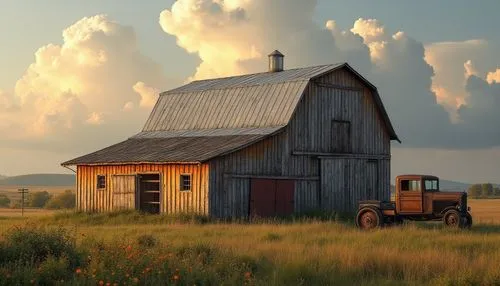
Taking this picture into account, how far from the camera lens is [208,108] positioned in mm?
39750

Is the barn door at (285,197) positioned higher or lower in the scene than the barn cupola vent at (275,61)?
lower

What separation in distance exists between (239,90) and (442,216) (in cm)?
1394

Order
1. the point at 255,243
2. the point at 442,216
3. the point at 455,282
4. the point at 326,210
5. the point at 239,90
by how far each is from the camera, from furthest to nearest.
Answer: the point at 239,90 → the point at 326,210 → the point at 442,216 → the point at 255,243 → the point at 455,282

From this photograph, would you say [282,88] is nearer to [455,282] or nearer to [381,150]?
[381,150]

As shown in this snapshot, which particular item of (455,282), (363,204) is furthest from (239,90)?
(455,282)

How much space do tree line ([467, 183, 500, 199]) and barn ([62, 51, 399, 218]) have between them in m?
78.2

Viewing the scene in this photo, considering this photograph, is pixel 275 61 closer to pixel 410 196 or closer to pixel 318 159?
pixel 318 159

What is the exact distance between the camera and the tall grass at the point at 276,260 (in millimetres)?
13852

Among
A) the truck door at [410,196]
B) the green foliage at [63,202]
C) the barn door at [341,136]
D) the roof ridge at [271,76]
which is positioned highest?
the roof ridge at [271,76]

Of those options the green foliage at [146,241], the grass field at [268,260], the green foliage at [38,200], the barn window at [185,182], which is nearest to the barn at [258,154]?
the barn window at [185,182]

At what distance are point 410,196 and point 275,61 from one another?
50.9ft

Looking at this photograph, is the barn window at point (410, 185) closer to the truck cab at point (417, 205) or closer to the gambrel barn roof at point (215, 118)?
the truck cab at point (417, 205)

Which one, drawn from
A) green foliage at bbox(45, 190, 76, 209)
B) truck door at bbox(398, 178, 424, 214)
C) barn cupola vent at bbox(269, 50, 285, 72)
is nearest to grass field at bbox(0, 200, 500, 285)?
truck door at bbox(398, 178, 424, 214)

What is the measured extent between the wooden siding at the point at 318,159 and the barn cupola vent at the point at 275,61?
5456 mm
